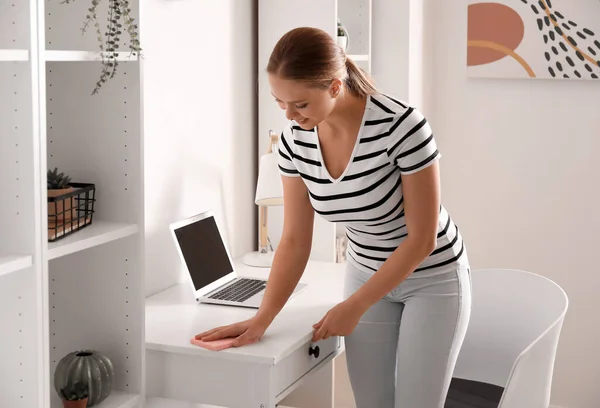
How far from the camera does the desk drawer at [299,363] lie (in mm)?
1885

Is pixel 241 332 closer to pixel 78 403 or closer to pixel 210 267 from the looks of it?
pixel 78 403

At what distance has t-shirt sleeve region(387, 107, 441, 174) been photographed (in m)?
1.80

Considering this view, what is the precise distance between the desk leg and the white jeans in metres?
0.71

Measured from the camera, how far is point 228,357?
186 centimetres

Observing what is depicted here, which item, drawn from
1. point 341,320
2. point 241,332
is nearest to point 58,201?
point 241,332

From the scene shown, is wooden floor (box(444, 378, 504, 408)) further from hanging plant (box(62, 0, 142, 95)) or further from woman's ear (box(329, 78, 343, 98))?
hanging plant (box(62, 0, 142, 95))

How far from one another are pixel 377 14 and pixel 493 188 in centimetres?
83

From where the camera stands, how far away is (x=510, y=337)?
7.80 ft

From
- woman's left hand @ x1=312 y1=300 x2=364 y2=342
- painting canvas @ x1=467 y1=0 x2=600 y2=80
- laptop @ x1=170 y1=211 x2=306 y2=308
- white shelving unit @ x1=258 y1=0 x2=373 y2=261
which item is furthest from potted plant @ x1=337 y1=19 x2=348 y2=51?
woman's left hand @ x1=312 y1=300 x2=364 y2=342

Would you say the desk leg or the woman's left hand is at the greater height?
the woman's left hand

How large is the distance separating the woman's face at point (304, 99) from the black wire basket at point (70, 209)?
44 centimetres

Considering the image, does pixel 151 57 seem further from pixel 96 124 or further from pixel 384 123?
pixel 384 123

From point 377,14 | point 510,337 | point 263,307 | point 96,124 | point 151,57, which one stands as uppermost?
point 377,14

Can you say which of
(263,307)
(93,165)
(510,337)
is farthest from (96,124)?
(510,337)
